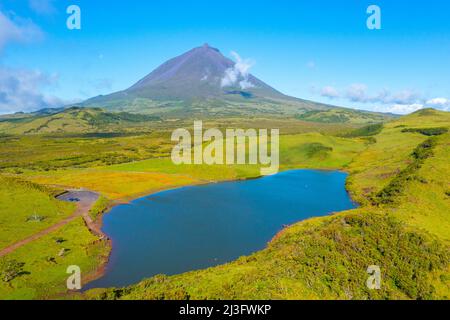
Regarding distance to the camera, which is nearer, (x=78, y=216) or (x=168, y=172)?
(x=78, y=216)

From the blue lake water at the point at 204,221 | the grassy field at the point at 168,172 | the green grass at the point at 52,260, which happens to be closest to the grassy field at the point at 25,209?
the green grass at the point at 52,260

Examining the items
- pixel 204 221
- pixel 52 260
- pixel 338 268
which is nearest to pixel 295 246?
pixel 338 268

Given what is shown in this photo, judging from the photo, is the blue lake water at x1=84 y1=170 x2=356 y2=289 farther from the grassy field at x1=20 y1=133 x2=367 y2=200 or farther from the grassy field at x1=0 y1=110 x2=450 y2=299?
the grassy field at x1=20 y1=133 x2=367 y2=200

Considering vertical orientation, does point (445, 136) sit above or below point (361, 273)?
above

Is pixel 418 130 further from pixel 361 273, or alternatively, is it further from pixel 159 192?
pixel 361 273

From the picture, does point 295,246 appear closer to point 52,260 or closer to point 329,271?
point 329,271

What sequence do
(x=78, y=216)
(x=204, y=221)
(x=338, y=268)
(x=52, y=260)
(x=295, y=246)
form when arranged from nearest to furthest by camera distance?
1. (x=338, y=268)
2. (x=295, y=246)
3. (x=52, y=260)
4. (x=204, y=221)
5. (x=78, y=216)
